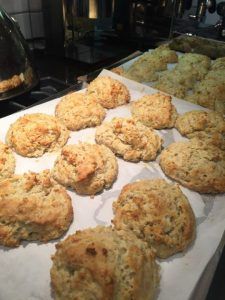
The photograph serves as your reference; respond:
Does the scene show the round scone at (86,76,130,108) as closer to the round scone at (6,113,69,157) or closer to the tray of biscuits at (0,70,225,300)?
the tray of biscuits at (0,70,225,300)

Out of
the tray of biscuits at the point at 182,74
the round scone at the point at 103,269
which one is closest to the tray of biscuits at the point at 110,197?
the round scone at the point at 103,269

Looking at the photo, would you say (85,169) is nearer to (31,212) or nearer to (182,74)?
(31,212)

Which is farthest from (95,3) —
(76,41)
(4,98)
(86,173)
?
(86,173)

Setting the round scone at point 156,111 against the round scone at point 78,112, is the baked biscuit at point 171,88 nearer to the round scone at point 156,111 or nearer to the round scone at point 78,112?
the round scone at point 156,111

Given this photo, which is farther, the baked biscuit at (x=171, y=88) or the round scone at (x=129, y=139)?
the baked biscuit at (x=171, y=88)

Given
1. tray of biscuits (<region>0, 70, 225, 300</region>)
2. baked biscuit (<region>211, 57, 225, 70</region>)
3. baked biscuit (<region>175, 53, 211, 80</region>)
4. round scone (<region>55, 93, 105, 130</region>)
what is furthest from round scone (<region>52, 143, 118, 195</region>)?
baked biscuit (<region>211, 57, 225, 70</region>)

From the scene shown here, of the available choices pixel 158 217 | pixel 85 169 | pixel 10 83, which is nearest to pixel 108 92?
pixel 10 83

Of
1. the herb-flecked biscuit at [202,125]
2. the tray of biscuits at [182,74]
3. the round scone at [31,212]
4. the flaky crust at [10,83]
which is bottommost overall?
the round scone at [31,212]
